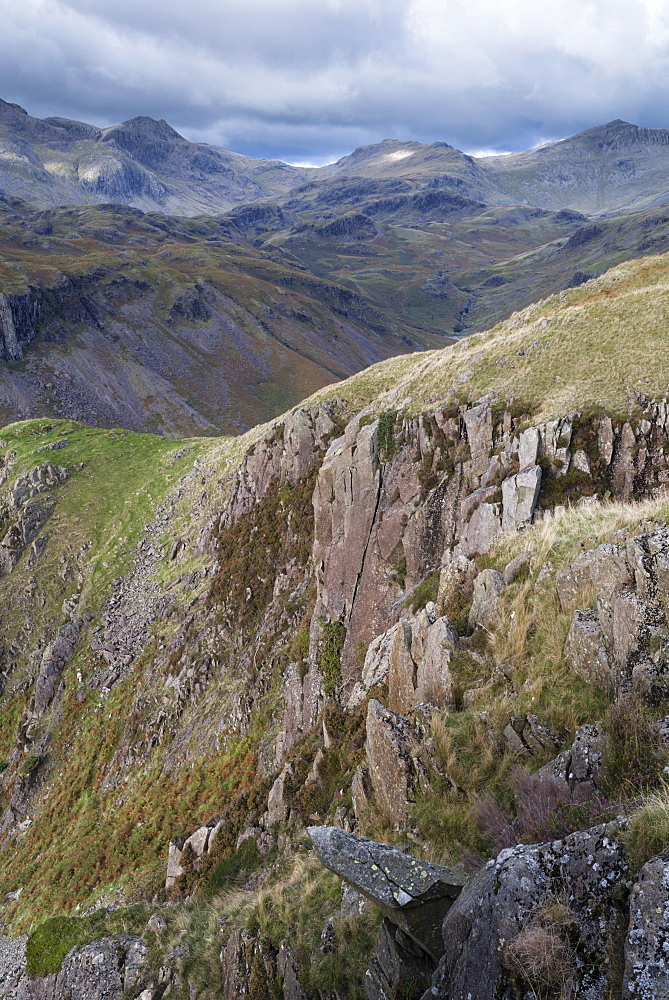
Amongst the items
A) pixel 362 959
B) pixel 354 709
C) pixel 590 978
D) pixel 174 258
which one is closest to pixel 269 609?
pixel 354 709

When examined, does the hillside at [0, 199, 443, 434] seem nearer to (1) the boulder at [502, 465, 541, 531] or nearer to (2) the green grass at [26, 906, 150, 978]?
(1) the boulder at [502, 465, 541, 531]

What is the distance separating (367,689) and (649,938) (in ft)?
38.6

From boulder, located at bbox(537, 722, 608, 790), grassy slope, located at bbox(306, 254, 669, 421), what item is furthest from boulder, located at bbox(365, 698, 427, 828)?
grassy slope, located at bbox(306, 254, 669, 421)

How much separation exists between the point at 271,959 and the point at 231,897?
405cm

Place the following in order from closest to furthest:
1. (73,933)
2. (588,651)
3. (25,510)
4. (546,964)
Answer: (546,964)
(588,651)
(73,933)
(25,510)

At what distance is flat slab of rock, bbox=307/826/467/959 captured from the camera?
6.11m

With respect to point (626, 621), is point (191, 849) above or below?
below

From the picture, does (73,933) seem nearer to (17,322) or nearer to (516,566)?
(516,566)

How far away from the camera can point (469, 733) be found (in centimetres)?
945

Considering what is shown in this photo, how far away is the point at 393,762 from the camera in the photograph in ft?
32.7

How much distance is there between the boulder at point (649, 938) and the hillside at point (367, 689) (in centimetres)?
3

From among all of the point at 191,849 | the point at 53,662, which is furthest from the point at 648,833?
the point at 53,662

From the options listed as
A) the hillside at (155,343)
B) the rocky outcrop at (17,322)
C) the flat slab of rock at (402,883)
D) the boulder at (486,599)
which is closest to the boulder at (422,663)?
the boulder at (486,599)

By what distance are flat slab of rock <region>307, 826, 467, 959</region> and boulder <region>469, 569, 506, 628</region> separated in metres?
5.66
